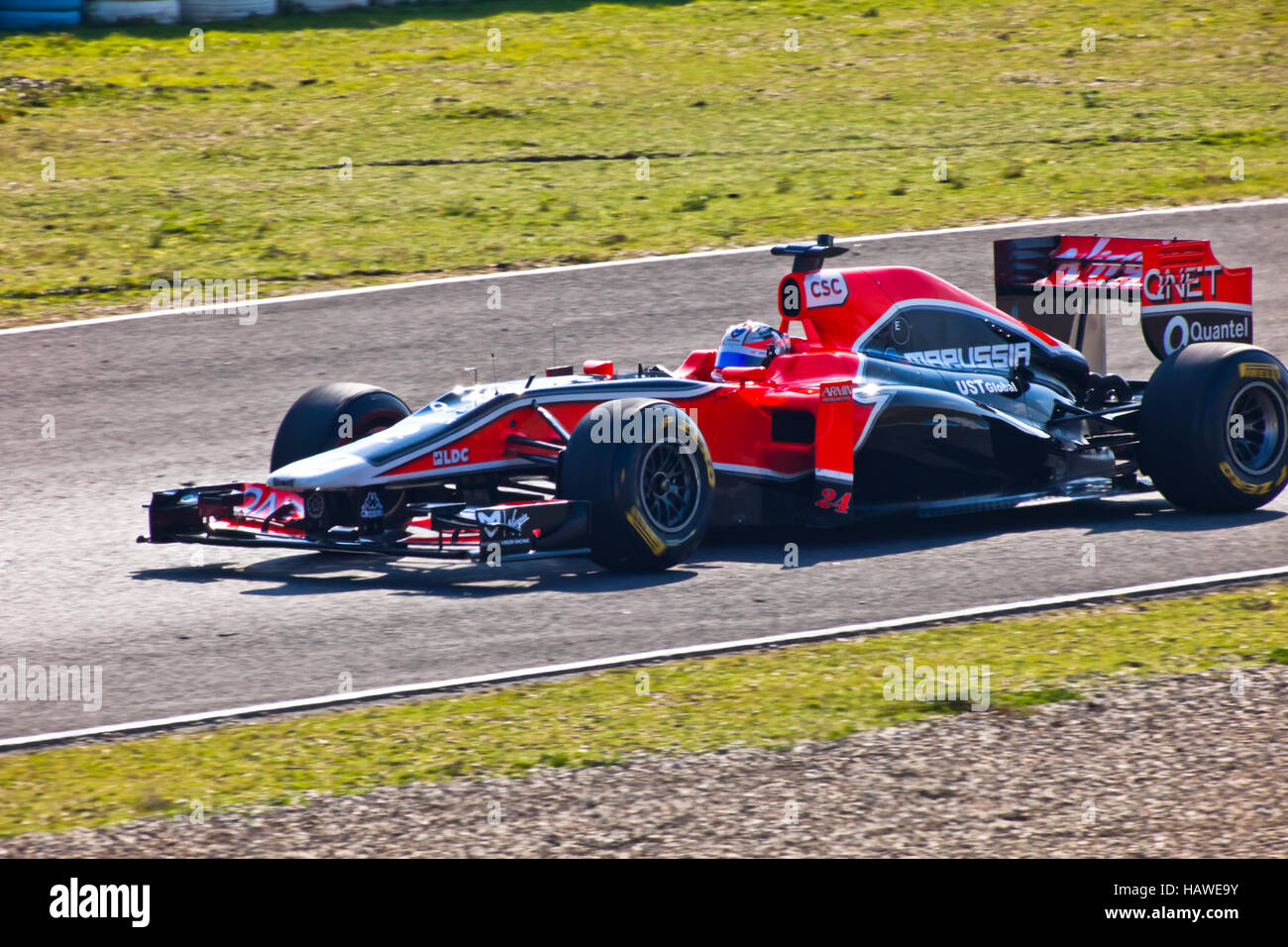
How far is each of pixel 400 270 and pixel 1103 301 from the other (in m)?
6.85

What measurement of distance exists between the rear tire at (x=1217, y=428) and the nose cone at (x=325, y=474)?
4.35 meters

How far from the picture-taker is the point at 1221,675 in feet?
21.6

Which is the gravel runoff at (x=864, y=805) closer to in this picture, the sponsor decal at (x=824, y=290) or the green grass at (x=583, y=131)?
the sponsor decal at (x=824, y=290)

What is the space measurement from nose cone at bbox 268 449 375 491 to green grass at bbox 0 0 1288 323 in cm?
650

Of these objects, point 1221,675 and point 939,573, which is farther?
point 939,573

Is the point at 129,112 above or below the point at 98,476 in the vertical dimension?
above

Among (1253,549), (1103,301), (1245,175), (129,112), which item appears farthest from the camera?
(129,112)

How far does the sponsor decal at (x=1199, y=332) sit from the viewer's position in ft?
34.5

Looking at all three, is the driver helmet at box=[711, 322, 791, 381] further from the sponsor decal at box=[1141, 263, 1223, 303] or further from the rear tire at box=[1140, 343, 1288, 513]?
the sponsor decal at box=[1141, 263, 1223, 303]

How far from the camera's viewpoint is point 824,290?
9.60 meters

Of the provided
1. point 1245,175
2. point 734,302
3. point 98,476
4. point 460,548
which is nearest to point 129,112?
point 734,302

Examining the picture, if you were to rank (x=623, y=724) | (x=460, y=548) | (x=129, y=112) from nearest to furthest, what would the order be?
(x=623, y=724) < (x=460, y=548) < (x=129, y=112)
